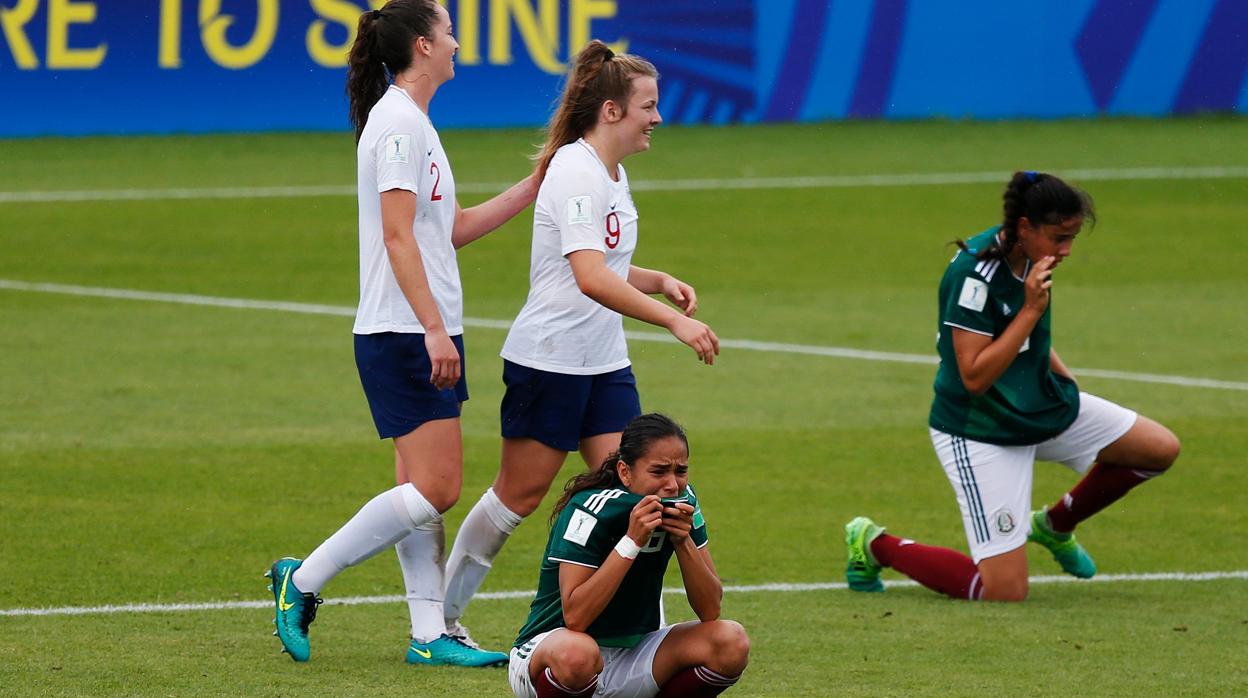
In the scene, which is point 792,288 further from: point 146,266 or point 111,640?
point 111,640

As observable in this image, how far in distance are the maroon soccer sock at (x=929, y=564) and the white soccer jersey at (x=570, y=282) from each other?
1498mm

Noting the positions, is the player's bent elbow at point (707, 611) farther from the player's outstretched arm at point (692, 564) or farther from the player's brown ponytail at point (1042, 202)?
the player's brown ponytail at point (1042, 202)

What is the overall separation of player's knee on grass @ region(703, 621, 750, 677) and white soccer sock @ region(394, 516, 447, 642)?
4.12ft

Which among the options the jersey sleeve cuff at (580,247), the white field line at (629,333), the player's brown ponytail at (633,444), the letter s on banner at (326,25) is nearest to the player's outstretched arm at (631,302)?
the jersey sleeve cuff at (580,247)

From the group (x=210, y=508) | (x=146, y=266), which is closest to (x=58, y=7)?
(x=146, y=266)

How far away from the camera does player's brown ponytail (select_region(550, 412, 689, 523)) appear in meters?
4.99

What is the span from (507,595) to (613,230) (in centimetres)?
176

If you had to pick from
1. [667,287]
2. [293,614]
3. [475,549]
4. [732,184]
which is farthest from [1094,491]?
[732,184]

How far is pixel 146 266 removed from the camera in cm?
1540

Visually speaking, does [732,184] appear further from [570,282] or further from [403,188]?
[403,188]

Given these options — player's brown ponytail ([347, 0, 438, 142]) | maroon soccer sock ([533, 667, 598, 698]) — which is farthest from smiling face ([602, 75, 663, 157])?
maroon soccer sock ([533, 667, 598, 698])

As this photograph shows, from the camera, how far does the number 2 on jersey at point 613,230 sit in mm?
5980

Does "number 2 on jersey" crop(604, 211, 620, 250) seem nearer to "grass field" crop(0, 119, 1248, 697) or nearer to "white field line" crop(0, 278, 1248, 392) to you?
"grass field" crop(0, 119, 1248, 697)

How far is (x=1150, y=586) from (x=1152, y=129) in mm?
16775
